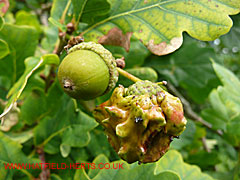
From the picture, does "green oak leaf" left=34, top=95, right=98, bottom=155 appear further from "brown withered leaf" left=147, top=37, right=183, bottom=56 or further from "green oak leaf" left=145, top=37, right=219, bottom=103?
"green oak leaf" left=145, top=37, right=219, bottom=103

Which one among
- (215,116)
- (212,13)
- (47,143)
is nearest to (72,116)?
(47,143)

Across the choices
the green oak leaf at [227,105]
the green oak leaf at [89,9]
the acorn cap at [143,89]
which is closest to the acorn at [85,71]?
the acorn cap at [143,89]

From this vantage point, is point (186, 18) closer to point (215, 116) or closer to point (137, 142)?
point (137, 142)

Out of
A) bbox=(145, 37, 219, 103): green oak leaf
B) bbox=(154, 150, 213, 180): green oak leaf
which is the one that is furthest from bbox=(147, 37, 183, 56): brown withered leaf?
bbox=(145, 37, 219, 103): green oak leaf

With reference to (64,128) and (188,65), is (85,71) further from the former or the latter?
(188,65)

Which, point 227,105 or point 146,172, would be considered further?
point 227,105

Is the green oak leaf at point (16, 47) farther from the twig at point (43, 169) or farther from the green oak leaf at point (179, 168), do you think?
the green oak leaf at point (179, 168)

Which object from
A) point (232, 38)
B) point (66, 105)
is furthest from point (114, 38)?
point (232, 38)
